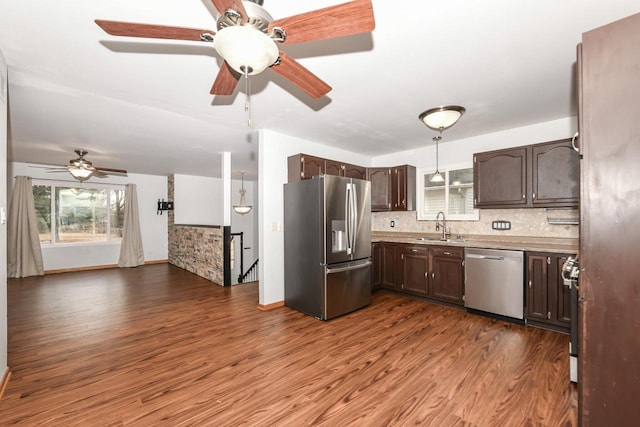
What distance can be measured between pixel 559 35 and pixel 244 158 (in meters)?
5.16

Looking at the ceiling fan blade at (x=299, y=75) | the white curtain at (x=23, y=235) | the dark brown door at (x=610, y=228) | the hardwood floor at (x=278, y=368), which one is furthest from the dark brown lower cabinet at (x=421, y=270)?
the white curtain at (x=23, y=235)

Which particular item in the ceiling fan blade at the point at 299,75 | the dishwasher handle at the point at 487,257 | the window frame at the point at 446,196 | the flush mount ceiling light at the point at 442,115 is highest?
the flush mount ceiling light at the point at 442,115

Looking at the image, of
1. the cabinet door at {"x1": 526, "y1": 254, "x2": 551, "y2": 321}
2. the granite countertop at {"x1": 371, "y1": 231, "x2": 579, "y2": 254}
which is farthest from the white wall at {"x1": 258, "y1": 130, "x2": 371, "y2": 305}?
the cabinet door at {"x1": 526, "y1": 254, "x2": 551, "y2": 321}

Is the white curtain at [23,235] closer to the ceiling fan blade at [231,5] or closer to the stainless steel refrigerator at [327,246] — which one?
the stainless steel refrigerator at [327,246]

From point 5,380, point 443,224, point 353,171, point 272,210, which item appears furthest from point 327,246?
point 5,380

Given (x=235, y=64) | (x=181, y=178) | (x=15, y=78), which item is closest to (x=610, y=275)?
(x=235, y=64)

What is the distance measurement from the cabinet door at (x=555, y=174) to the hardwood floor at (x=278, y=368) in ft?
5.12

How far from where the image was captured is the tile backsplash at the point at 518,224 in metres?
3.47

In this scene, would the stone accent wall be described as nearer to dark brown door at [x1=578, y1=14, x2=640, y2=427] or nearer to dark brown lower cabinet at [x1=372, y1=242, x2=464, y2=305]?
dark brown lower cabinet at [x1=372, y1=242, x2=464, y2=305]

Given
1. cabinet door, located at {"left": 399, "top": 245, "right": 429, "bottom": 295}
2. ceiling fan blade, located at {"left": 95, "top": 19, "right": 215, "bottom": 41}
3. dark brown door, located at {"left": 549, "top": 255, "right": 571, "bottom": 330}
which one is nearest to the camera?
ceiling fan blade, located at {"left": 95, "top": 19, "right": 215, "bottom": 41}

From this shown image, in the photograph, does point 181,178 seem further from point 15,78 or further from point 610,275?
point 610,275

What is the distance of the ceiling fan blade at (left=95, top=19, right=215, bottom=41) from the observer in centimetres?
128

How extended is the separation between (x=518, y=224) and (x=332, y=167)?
2.79 m

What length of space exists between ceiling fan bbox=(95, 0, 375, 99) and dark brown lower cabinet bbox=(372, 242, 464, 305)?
10.8 ft
